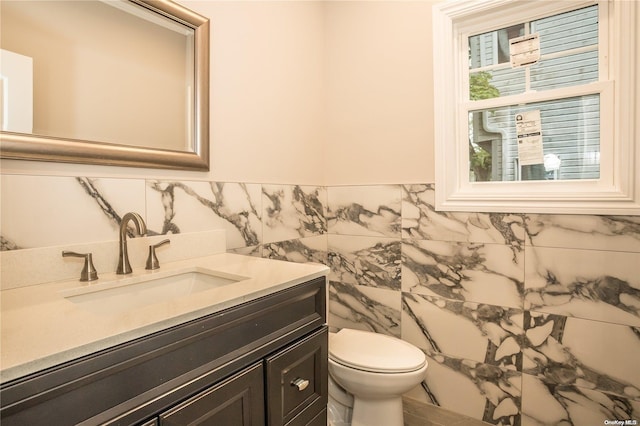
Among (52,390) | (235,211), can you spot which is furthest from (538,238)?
(52,390)

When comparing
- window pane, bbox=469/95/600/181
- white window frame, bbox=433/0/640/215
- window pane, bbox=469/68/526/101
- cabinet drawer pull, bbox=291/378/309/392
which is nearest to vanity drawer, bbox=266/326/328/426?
cabinet drawer pull, bbox=291/378/309/392

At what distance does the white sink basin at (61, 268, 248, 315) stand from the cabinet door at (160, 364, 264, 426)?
309mm

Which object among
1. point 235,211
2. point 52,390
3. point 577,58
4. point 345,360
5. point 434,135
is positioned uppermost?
point 577,58

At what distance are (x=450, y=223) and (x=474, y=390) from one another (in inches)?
34.2

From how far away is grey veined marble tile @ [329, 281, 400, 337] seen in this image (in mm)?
1914

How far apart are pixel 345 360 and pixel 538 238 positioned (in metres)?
1.06

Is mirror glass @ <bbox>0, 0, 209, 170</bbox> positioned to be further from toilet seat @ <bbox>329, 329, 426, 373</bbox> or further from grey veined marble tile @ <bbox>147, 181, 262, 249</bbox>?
toilet seat @ <bbox>329, 329, 426, 373</bbox>

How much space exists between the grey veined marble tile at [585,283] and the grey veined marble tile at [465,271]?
7cm

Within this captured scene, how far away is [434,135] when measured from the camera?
69.2 inches

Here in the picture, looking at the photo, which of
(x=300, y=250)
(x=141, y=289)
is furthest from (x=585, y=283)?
(x=141, y=289)

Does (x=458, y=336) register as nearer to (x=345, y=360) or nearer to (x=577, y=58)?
(x=345, y=360)

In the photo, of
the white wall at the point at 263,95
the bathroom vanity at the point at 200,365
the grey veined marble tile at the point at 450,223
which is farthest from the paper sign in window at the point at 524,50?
the bathroom vanity at the point at 200,365

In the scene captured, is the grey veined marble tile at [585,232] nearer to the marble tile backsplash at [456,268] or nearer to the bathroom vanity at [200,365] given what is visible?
the marble tile backsplash at [456,268]

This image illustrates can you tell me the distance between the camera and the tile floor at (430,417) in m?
1.68
